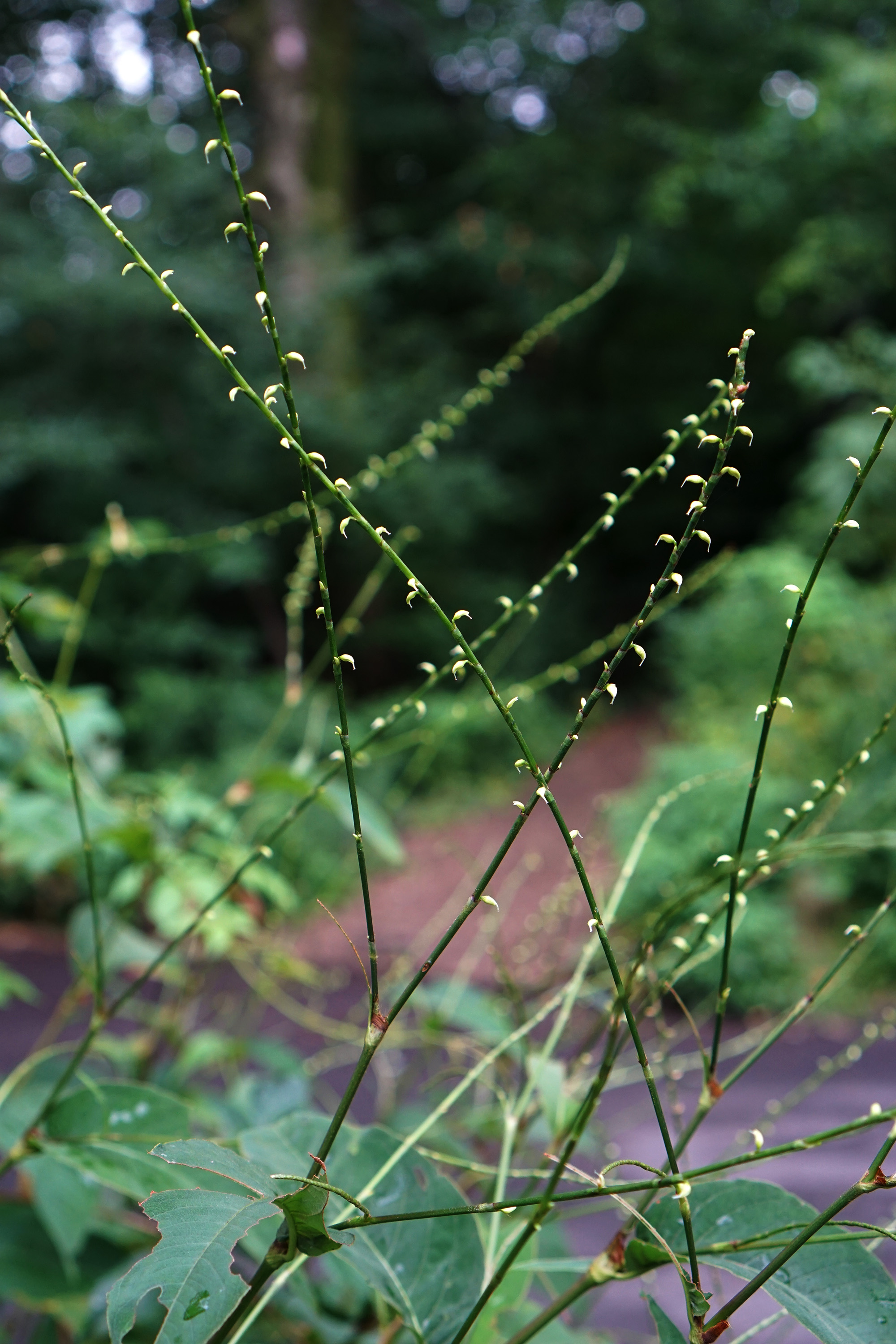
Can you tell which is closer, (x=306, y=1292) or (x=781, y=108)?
(x=306, y=1292)

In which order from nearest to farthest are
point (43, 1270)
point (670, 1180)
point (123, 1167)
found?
point (670, 1180) < point (123, 1167) < point (43, 1270)

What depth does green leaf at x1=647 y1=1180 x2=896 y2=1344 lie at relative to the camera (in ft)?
1.73

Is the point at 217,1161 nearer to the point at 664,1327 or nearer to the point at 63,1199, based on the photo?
the point at 664,1327

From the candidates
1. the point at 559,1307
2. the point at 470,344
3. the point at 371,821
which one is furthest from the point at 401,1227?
the point at 470,344

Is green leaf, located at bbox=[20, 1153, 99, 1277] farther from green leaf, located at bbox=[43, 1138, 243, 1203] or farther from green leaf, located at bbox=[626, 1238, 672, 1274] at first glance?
green leaf, located at bbox=[626, 1238, 672, 1274]

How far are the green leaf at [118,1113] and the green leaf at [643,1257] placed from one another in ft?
1.30

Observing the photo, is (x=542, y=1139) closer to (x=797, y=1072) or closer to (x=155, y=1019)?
(x=155, y=1019)

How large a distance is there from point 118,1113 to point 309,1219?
405 mm

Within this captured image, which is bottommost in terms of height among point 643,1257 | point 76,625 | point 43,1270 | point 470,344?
point 43,1270

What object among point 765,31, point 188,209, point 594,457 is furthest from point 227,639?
point 765,31

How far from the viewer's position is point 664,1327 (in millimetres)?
536

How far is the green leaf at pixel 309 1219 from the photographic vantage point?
0.48m

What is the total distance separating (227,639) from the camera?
389 inches

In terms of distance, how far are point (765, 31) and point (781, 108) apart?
190 centimetres
